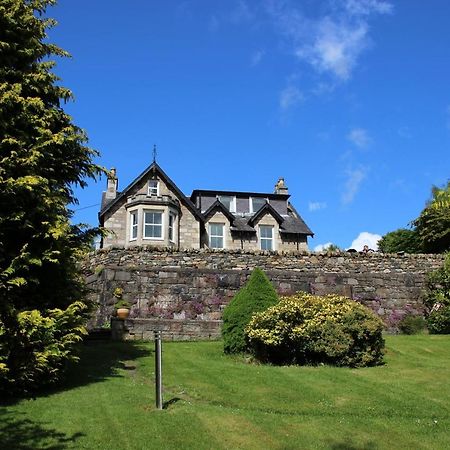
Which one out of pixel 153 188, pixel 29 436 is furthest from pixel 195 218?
pixel 29 436

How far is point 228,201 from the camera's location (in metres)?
37.2

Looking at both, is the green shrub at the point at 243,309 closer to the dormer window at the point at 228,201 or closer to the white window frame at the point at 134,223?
the white window frame at the point at 134,223

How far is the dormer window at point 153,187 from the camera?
33.4 metres

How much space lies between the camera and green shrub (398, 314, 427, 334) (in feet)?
58.8

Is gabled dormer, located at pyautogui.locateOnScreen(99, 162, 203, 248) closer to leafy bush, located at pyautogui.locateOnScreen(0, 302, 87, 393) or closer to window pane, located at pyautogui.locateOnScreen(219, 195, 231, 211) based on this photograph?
window pane, located at pyautogui.locateOnScreen(219, 195, 231, 211)

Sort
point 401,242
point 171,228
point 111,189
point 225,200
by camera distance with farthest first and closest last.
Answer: point 401,242 < point 225,200 < point 111,189 < point 171,228

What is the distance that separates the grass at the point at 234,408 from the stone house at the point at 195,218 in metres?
20.0

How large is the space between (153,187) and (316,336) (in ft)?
76.4

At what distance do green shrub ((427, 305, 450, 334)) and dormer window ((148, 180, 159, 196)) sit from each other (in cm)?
2019

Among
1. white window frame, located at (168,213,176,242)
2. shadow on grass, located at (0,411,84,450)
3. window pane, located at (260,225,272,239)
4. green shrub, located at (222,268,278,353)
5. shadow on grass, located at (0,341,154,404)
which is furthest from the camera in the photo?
window pane, located at (260,225,272,239)

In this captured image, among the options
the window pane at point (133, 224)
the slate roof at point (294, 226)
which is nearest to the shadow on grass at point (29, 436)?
the window pane at point (133, 224)

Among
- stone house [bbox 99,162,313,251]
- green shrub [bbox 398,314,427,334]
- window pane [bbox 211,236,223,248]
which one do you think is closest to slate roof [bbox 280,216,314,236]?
stone house [bbox 99,162,313,251]

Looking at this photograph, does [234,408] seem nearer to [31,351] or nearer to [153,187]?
[31,351]

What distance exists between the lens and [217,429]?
277 inches
